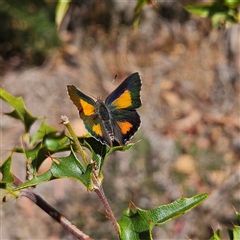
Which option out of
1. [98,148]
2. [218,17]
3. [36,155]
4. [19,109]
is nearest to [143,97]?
[218,17]

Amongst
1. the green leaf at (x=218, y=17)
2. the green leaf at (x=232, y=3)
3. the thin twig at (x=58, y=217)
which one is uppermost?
the green leaf at (x=232, y=3)

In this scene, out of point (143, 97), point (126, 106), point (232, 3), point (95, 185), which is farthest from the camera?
point (143, 97)

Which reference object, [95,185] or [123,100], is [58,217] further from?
[123,100]

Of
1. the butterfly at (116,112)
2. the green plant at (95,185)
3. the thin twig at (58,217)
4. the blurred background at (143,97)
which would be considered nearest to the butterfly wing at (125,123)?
the butterfly at (116,112)

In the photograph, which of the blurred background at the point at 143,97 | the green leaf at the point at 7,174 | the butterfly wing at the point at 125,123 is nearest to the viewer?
the green leaf at the point at 7,174

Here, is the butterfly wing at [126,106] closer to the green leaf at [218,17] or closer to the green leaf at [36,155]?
the green leaf at [36,155]

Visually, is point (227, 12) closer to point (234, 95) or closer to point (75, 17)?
point (234, 95)

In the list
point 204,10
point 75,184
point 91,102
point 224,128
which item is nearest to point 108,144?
point 91,102

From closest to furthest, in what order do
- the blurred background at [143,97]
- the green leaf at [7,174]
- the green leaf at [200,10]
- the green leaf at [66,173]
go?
the green leaf at [66,173], the green leaf at [7,174], the green leaf at [200,10], the blurred background at [143,97]
